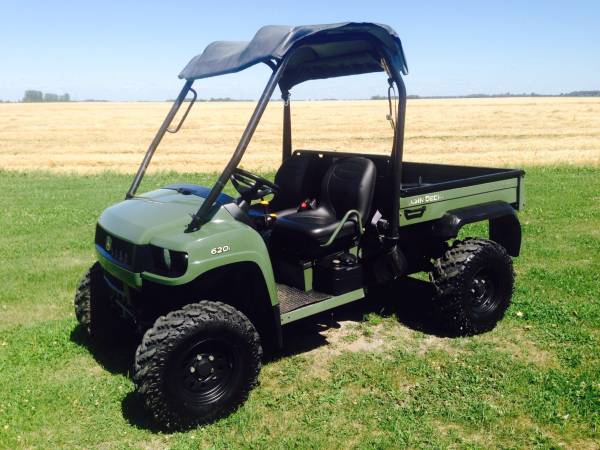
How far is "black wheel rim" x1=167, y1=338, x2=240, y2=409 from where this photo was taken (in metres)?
3.66

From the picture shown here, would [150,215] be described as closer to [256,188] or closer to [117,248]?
[117,248]

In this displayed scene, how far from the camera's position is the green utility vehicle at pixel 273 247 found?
375 centimetres

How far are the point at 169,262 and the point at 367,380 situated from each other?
164 cm

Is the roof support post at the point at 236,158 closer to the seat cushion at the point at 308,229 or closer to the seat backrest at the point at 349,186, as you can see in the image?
the seat cushion at the point at 308,229

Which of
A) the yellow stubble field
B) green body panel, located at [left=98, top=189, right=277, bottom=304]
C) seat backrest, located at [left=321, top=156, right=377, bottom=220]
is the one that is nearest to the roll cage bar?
green body panel, located at [left=98, top=189, right=277, bottom=304]

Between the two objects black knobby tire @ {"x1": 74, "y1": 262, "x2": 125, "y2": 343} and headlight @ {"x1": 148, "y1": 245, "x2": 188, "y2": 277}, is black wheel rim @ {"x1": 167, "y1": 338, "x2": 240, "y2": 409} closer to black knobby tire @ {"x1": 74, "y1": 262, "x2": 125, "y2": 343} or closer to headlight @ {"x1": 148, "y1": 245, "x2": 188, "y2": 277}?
headlight @ {"x1": 148, "y1": 245, "x2": 188, "y2": 277}

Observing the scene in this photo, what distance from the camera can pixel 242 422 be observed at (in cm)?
379

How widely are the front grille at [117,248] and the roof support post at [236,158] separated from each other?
410mm

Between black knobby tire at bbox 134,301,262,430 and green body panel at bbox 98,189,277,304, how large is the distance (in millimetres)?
270

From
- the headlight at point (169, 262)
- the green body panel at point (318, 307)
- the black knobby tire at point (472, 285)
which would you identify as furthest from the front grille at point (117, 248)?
the black knobby tire at point (472, 285)

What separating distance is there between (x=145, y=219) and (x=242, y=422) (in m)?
1.44

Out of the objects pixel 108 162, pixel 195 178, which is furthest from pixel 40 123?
pixel 195 178

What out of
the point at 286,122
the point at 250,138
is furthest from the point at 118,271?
the point at 286,122

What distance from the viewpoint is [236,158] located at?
3.76 m
